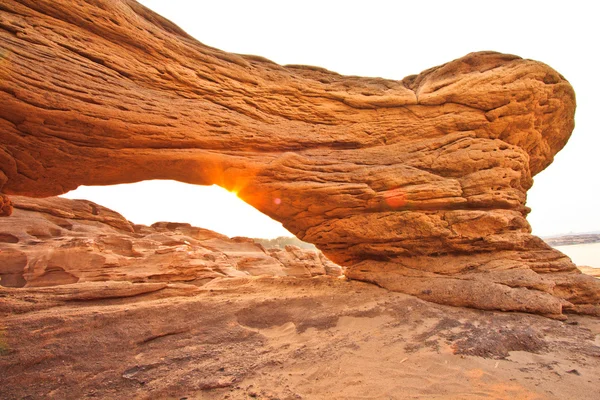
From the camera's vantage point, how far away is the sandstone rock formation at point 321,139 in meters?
6.09

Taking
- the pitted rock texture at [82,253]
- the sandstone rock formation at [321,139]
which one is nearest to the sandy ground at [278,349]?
the sandstone rock formation at [321,139]

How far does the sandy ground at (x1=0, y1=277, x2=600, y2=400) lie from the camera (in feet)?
12.9

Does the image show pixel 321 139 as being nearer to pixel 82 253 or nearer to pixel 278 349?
pixel 278 349

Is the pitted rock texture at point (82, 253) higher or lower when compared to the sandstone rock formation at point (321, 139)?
lower

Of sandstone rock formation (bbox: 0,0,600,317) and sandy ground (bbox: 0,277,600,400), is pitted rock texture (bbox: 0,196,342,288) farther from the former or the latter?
sandy ground (bbox: 0,277,600,400)

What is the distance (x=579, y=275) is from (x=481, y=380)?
5.40m

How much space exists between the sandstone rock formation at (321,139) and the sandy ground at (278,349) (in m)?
1.37

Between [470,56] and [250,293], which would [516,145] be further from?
[250,293]

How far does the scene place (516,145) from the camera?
905 centimetres

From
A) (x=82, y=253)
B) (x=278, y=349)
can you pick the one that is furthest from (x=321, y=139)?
(x=82, y=253)

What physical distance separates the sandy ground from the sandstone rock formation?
1.37 m

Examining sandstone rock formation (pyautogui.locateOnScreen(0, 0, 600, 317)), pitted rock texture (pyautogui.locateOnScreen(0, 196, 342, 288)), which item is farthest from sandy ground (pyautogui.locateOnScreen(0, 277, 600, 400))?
pitted rock texture (pyautogui.locateOnScreen(0, 196, 342, 288))

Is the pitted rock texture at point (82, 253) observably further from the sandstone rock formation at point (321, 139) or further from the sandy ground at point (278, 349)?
the sandy ground at point (278, 349)

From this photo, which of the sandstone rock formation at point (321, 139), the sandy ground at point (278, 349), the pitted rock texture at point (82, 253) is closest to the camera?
the sandy ground at point (278, 349)
